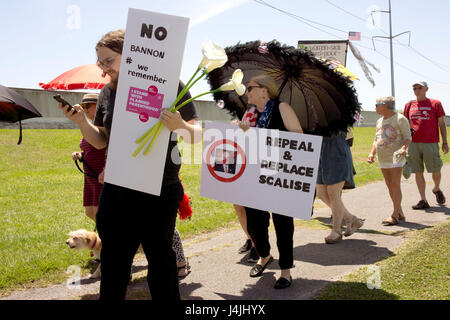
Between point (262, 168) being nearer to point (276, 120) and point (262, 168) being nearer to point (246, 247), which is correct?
point (276, 120)

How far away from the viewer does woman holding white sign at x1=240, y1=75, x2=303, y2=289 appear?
3965 mm

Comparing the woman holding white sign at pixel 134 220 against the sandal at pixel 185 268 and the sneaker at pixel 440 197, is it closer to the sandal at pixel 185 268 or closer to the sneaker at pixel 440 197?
the sandal at pixel 185 268

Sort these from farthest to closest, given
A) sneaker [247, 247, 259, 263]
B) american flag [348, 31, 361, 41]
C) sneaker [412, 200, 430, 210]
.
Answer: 1. american flag [348, 31, 361, 41]
2. sneaker [412, 200, 430, 210]
3. sneaker [247, 247, 259, 263]

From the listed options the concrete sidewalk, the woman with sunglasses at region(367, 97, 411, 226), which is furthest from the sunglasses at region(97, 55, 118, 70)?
the woman with sunglasses at region(367, 97, 411, 226)

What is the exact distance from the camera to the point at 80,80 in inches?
209

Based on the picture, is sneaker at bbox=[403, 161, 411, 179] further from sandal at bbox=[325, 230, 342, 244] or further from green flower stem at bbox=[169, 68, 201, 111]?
green flower stem at bbox=[169, 68, 201, 111]

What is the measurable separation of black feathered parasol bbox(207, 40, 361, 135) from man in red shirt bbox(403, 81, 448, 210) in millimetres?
4276

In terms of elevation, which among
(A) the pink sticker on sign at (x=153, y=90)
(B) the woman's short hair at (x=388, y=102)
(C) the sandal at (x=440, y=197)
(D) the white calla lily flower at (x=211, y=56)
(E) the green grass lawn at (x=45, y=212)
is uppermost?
(B) the woman's short hair at (x=388, y=102)

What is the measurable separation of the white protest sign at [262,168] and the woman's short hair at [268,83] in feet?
1.83

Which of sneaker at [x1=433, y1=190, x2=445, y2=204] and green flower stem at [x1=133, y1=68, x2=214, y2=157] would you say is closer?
green flower stem at [x1=133, y1=68, x2=214, y2=157]

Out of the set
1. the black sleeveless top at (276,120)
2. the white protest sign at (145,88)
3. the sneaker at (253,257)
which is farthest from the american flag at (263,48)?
the sneaker at (253,257)

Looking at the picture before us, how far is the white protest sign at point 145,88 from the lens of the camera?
2.73 m

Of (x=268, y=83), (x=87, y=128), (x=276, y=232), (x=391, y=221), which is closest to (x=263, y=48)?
(x=268, y=83)

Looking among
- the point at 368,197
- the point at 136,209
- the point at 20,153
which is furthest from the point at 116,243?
the point at 20,153
